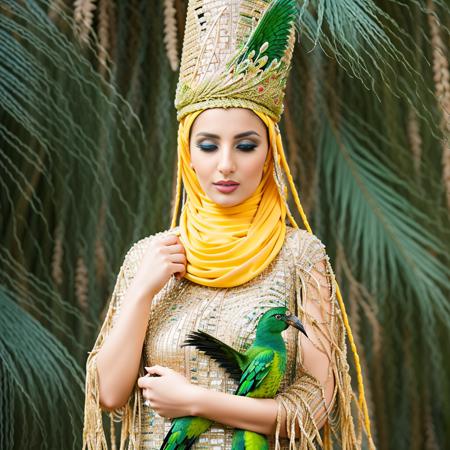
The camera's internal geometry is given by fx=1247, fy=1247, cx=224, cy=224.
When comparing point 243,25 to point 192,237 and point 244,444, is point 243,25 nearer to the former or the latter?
point 192,237

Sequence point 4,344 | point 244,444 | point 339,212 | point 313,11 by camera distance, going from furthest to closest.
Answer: point 339,212
point 313,11
point 4,344
point 244,444

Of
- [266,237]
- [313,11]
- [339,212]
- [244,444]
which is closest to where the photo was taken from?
[244,444]

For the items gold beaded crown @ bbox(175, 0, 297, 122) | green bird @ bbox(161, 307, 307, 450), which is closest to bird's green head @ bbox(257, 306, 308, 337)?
green bird @ bbox(161, 307, 307, 450)

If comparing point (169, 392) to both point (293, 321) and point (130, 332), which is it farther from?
point (293, 321)

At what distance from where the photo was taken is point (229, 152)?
6.88 feet

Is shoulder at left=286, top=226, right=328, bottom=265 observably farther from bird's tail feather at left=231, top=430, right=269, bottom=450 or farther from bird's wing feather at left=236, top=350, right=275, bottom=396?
bird's tail feather at left=231, top=430, right=269, bottom=450

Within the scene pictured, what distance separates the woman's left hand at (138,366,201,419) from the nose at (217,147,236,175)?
34 centimetres

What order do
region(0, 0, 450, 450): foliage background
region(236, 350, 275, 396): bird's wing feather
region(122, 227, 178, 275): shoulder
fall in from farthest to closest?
region(0, 0, 450, 450): foliage background → region(122, 227, 178, 275): shoulder → region(236, 350, 275, 396): bird's wing feather

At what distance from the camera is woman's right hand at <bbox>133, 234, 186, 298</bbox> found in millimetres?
2100

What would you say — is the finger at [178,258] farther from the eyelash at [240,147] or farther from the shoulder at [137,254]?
the eyelash at [240,147]

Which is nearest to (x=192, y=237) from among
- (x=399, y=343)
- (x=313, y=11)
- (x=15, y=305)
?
Result: (x=15, y=305)

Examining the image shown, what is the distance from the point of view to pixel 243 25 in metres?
2.15

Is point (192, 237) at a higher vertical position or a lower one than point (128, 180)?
lower

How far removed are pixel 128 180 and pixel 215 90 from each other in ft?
3.67
